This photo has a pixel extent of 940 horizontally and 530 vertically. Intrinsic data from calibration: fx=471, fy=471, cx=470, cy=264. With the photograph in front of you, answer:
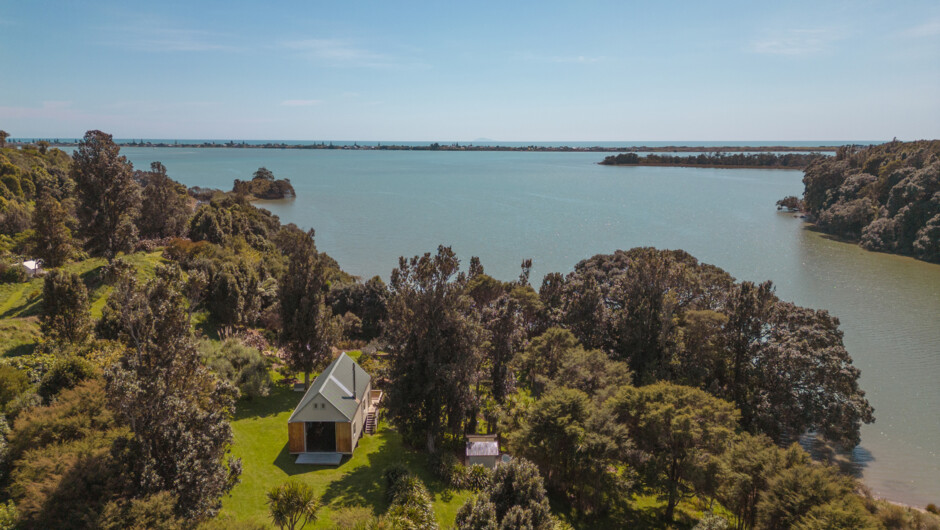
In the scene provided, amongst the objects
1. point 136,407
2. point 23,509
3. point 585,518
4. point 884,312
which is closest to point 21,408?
point 23,509

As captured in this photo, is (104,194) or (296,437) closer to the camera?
(296,437)

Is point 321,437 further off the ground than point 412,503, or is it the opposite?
point 412,503

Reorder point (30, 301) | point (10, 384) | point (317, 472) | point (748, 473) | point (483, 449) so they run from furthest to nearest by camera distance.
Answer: point (30, 301), point (483, 449), point (317, 472), point (10, 384), point (748, 473)

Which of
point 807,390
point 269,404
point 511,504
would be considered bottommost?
point 269,404

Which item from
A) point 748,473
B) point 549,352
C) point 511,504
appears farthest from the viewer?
point 549,352

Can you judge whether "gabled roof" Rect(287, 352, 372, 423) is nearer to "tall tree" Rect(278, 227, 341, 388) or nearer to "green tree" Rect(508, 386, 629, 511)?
"tall tree" Rect(278, 227, 341, 388)


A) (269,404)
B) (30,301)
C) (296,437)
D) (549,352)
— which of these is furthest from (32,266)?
(549,352)

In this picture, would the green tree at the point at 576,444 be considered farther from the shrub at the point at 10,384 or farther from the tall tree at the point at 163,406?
the shrub at the point at 10,384

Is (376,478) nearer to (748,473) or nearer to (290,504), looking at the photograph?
(290,504)
